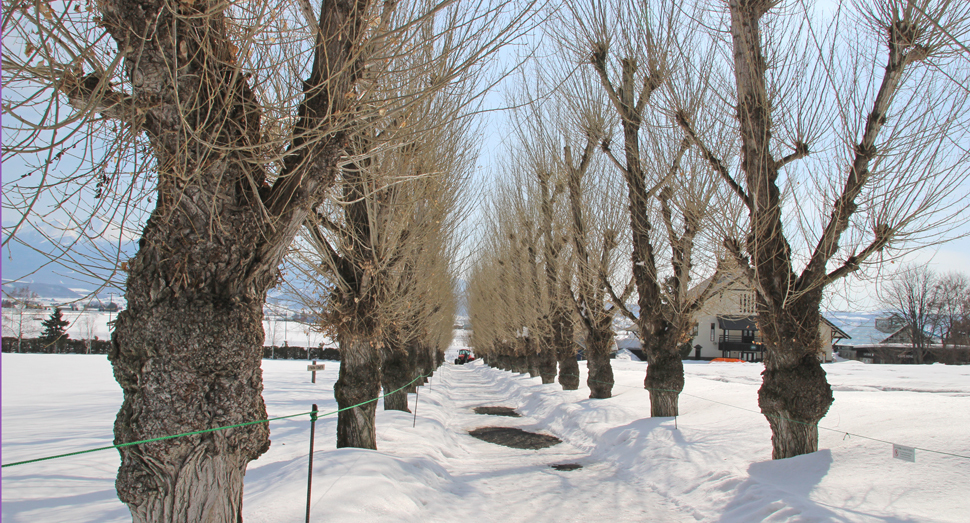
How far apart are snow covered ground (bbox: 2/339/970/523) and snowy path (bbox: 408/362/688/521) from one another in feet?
0.08

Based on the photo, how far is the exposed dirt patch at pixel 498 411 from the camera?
580 inches

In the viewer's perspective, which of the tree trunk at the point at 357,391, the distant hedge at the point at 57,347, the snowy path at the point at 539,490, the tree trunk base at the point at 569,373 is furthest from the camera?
the distant hedge at the point at 57,347

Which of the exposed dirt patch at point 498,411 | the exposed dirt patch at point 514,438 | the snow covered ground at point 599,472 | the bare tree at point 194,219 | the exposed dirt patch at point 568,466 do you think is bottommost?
the exposed dirt patch at point 498,411

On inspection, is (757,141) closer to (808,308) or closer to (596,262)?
(808,308)

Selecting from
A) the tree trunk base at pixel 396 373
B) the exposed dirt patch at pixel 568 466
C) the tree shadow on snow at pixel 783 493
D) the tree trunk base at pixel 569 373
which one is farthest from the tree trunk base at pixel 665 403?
the tree trunk base at pixel 569 373

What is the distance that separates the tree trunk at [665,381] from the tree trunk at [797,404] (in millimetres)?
2997

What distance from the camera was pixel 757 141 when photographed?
6.63m

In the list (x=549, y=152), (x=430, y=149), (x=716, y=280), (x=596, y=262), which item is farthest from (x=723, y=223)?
(x=549, y=152)

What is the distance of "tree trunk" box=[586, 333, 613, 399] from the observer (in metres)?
13.1

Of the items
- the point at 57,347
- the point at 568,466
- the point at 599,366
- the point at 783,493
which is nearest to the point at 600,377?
the point at 599,366

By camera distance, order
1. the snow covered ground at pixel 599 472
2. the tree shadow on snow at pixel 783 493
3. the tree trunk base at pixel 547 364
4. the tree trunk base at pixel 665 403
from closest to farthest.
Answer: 1. the tree shadow on snow at pixel 783 493
2. the snow covered ground at pixel 599 472
3. the tree trunk base at pixel 665 403
4. the tree trunk base at pixel 547 364

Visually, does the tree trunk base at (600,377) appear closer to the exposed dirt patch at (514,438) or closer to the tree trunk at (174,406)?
the exposed dirt patch at (514,438)

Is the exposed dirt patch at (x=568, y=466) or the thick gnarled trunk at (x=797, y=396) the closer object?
the thick gnarled trunk at (x=797, y=396)

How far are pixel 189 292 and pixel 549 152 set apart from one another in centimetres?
1215
